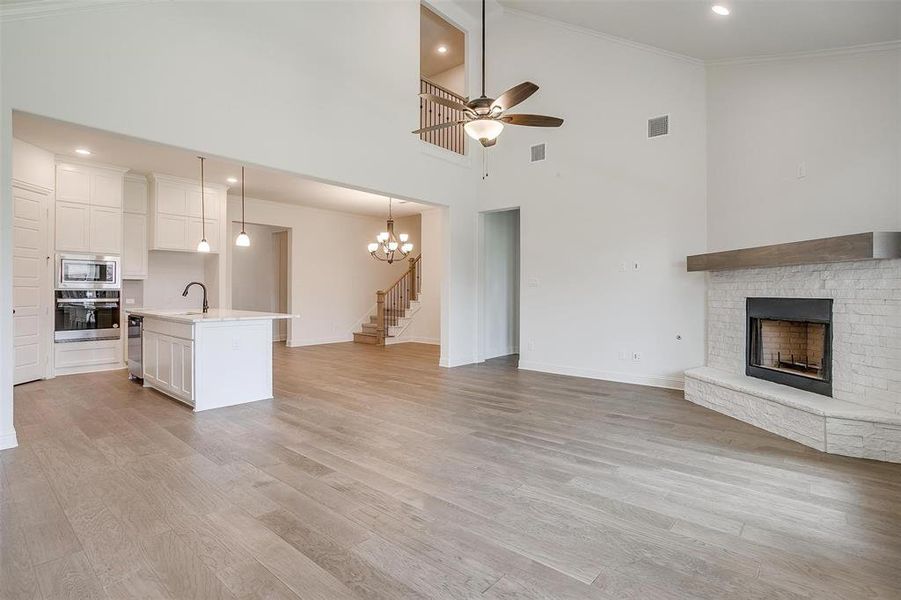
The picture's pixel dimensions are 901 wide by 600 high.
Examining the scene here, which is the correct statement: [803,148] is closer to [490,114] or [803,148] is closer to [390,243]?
[490,114]

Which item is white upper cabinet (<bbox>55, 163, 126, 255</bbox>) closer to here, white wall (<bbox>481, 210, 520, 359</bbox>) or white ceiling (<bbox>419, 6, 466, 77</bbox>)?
white ceiling (<bbox>419, 6, 466, 77</bbox>)

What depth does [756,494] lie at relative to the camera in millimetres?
2738

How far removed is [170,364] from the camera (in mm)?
5090

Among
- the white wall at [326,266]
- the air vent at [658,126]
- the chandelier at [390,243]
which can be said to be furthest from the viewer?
the white wall at [326,266]

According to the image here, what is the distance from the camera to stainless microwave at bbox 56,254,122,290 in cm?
625

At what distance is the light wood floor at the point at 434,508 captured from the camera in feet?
6.32

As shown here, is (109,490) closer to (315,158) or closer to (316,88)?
(315,158)

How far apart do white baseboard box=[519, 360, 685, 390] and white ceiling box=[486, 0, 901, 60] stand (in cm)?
378

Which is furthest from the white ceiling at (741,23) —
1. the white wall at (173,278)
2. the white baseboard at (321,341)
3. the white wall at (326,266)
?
the white baseboard at (321,341)

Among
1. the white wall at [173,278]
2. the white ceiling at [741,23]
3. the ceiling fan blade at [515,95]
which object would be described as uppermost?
the white ceiling at [741,23]

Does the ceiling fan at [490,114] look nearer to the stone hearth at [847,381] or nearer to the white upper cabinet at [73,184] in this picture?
the stone hearth at [847,381]

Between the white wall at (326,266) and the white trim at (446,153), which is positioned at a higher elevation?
the white trim at (446,153)

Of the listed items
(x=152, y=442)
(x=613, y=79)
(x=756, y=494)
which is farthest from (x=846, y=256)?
(x=152, y=442)

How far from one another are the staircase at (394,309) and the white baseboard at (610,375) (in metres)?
4.31
